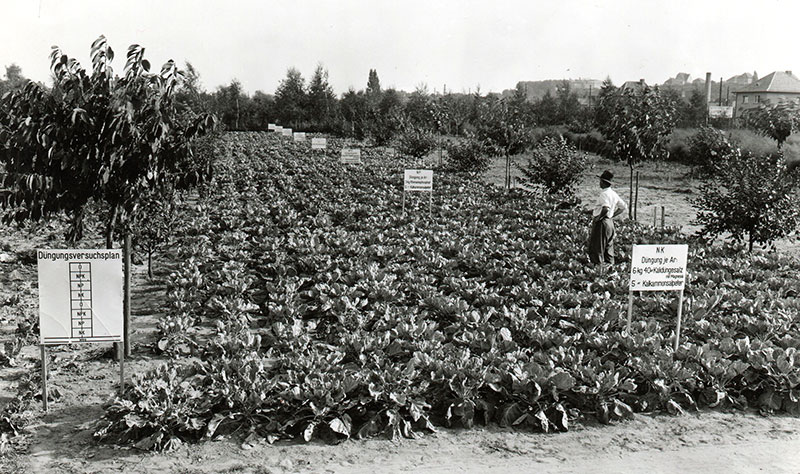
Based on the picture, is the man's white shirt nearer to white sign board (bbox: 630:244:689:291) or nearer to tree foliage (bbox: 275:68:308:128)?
white sign board (bbox: 630:244:689:291)

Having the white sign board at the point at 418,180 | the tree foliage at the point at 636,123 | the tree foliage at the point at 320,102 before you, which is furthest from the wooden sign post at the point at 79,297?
the tree foliage at the point at 320,102

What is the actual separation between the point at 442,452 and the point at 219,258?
7.43 metres

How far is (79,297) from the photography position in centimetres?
632

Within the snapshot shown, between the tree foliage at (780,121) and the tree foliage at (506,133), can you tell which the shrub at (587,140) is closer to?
the tree foliage at (780,121)

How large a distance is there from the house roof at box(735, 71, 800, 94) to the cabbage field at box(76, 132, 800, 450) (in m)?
60.3

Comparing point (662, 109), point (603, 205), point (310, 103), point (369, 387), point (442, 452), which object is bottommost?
point (442, 452)

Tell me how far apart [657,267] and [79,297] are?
5928mm

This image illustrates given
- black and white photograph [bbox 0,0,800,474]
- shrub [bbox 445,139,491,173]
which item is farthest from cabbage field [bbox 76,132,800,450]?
shrub [bbox 445,139,491,173]

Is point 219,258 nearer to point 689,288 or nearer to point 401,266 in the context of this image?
point 401,266

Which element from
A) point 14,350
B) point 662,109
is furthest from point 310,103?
point 14,350

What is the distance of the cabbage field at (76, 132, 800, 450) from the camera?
6113mm

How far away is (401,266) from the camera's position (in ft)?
38.0

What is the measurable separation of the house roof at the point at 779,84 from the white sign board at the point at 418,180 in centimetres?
6022

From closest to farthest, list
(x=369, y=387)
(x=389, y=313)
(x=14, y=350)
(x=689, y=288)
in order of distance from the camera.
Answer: (x=369, y=387) → (x=14, y=350) → (x=389, y=313) → (x=689, y=288)
